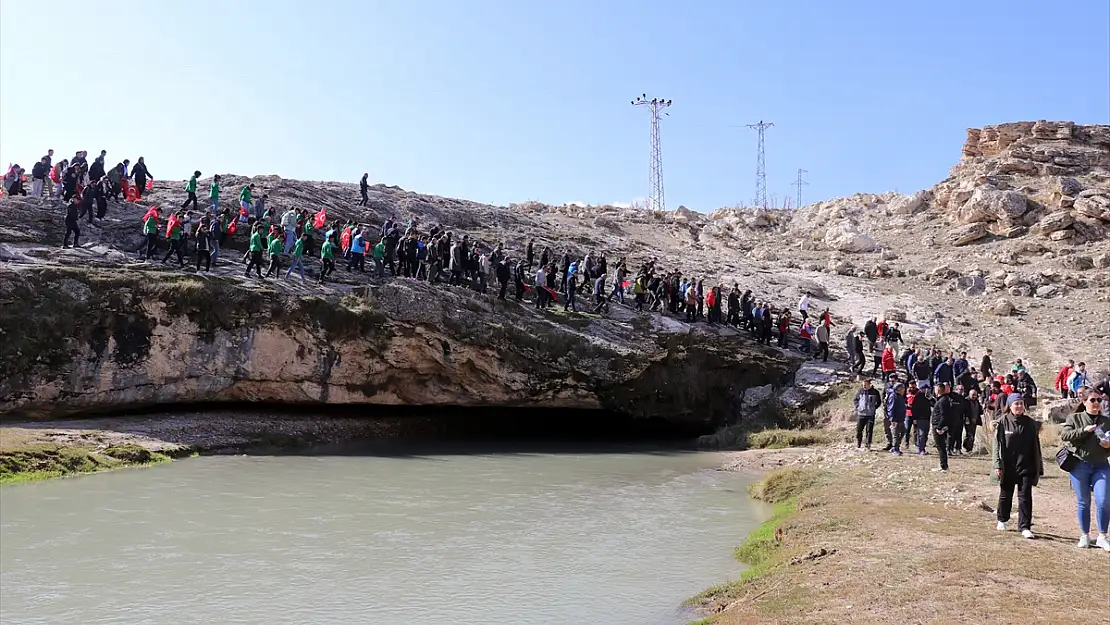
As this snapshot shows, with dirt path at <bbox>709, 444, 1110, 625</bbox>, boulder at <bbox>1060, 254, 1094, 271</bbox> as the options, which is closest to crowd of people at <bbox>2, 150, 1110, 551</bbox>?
dirt path at <bbox>709, 444, 1110, 625</bbox>

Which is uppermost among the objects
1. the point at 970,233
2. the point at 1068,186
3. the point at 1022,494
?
the point at 1068,186

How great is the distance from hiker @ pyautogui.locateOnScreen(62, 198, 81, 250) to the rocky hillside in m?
0.39

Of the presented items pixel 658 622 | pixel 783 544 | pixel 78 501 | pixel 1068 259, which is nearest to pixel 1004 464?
pixel 783 544

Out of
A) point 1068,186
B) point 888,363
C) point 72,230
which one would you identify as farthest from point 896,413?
point 1068,186

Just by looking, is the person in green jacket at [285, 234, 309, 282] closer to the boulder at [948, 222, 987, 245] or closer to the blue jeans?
the blue jeans

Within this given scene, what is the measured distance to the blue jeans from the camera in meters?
8.77

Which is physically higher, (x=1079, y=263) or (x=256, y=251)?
(x=1079, y=263)

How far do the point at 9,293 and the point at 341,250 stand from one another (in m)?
9.18

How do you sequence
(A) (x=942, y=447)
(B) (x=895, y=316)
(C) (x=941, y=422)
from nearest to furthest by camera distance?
1. (C) (x=941, y=422)
2. (A) (x=942, y=447)
3. (B) (x=895, y=316)

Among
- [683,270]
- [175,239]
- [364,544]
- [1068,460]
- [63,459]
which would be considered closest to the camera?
[1068,460]

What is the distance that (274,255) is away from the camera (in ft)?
76.0

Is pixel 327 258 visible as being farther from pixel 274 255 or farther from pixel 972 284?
pixel 972 284

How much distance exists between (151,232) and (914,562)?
20831 mm

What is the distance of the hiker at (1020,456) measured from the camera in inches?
370
